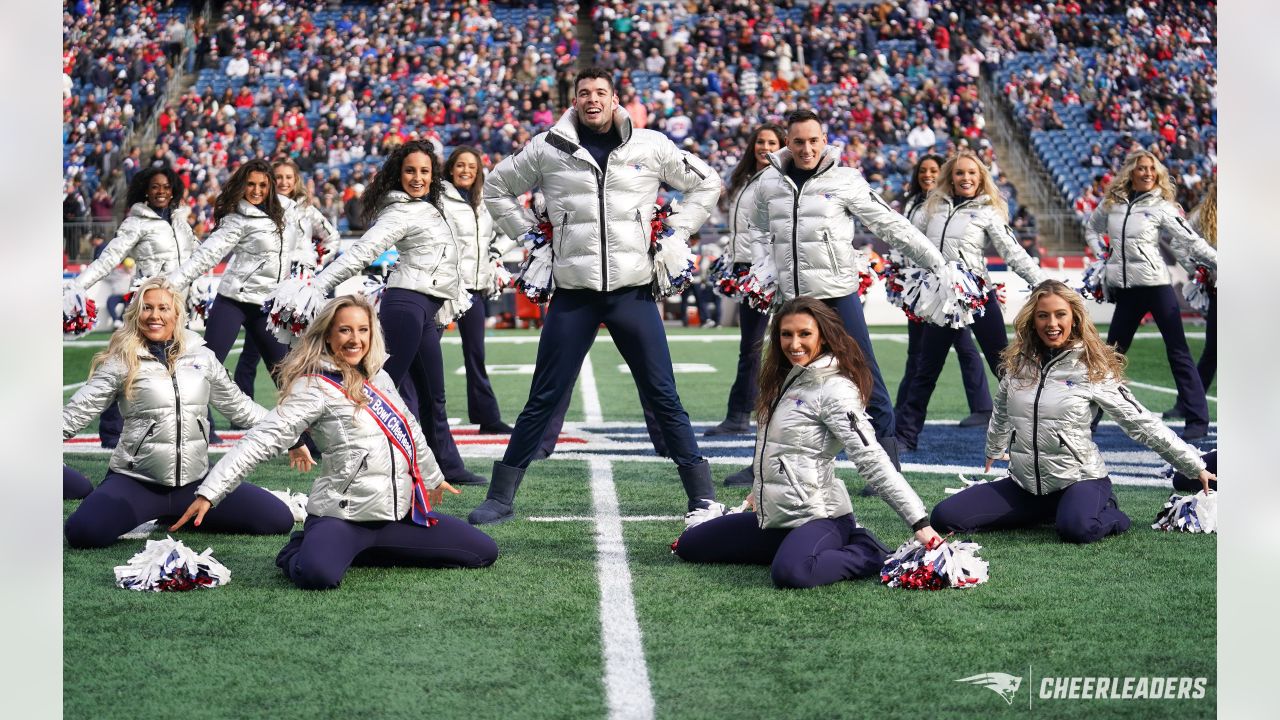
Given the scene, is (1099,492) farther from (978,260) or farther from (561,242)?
(978,260)

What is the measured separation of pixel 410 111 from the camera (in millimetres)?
23609

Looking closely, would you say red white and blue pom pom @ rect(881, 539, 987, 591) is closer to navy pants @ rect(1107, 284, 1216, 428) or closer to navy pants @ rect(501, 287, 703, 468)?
A: navy pants @ rect(501, 287, 703, 468)

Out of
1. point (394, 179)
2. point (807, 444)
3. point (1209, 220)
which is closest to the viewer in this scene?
point (807, 444)

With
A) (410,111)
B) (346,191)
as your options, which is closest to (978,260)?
(346,191)

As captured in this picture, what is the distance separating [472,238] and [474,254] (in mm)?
101

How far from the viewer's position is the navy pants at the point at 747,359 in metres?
7.17

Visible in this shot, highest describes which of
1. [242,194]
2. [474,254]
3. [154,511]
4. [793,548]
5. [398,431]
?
[242,194]

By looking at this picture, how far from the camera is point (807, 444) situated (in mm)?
3865

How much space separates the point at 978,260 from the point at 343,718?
5004 mm

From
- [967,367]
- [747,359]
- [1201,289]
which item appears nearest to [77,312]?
[747,359]

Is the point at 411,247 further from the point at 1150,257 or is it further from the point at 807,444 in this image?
the point at 1150,257

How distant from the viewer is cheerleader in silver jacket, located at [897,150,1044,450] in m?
6.62

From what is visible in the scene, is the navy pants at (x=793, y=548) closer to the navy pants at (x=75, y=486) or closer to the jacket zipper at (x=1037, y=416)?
the jacket zipper at (x=1037, y=416)

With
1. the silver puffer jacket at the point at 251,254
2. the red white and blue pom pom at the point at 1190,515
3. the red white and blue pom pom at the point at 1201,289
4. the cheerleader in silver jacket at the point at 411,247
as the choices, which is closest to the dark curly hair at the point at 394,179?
the cheerleader in silver jacket at the point at 411,247
